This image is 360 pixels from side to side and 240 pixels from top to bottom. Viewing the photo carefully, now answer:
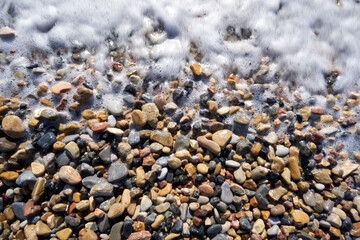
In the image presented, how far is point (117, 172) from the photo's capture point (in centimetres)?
233

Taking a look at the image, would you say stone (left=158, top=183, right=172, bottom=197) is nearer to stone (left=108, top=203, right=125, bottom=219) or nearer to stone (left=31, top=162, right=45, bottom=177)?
stone (left=108, top=203, right=125, bottom=219)

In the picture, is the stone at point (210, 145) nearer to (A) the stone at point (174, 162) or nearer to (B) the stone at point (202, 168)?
(B) the stone at point (202, 168)

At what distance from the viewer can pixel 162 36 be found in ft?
9.84

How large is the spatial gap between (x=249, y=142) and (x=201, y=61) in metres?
1.17

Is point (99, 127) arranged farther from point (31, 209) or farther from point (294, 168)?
point (294, 168)

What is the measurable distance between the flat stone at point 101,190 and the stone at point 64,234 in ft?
1.38

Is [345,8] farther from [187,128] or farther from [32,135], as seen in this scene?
[32,135]

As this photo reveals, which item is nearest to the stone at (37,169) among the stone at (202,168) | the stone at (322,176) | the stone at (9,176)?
the stone at (9,176)

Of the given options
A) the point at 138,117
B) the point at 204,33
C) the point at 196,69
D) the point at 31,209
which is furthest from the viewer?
the point at 204,33

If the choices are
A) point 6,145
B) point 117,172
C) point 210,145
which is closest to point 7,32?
point 6,145

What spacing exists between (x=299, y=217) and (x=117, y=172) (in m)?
1.96

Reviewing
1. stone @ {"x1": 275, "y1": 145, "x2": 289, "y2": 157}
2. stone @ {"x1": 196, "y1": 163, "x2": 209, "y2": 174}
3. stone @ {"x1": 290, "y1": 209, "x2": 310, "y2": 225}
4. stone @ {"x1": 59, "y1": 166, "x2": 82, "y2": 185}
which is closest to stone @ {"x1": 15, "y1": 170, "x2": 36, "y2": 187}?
stone @ {"x1": 59, "y1": 166, "x2": 82, "y2": 185}

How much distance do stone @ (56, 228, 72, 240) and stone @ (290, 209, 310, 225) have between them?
229 centimetres

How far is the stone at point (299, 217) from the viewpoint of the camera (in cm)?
240
